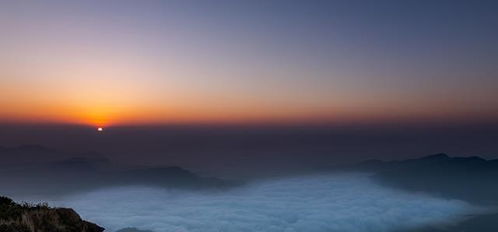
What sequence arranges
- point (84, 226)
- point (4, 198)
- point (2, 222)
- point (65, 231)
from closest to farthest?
point (2, 222), point (65, 231), point (84, 226), point (4, 198)

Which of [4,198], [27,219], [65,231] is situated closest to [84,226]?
[65,231]

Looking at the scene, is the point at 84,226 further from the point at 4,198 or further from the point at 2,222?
the point at 4,198

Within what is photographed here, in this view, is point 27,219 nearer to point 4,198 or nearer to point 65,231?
point 65,231

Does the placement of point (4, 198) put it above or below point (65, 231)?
above

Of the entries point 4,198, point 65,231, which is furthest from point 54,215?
point 4,198

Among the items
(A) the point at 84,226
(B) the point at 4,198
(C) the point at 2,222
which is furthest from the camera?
(B) the point at 4,198

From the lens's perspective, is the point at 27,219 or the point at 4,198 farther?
the point at 4,198
